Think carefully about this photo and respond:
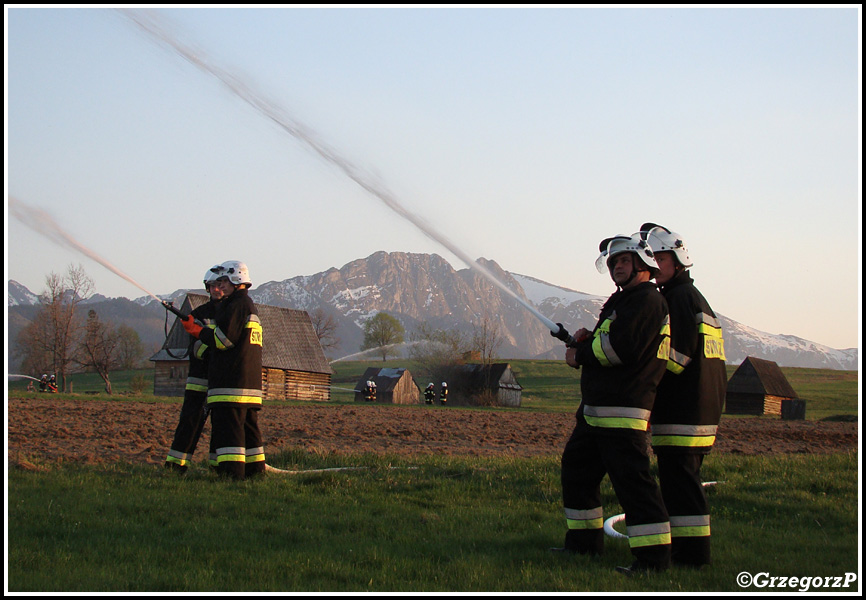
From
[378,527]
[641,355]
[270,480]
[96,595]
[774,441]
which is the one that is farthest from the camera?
[774,441]

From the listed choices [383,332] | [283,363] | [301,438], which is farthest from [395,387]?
[383,332]

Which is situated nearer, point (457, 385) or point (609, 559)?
point (609, 559)

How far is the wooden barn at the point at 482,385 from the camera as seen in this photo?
56.7 metres

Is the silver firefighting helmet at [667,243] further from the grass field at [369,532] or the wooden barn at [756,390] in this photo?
the wooden barn at [756,390]

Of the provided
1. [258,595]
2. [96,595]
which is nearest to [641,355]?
[258,595]

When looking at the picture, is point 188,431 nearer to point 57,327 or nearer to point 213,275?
point 213,275

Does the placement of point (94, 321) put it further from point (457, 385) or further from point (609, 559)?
point (609, 559)

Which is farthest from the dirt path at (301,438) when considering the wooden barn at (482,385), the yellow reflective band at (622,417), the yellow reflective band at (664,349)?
the wooden barn at (482,385)

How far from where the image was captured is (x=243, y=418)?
1034 centimetres

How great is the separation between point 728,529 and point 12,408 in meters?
22.4

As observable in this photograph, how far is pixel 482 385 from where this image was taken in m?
57.1

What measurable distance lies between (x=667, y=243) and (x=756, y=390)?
4896 cm

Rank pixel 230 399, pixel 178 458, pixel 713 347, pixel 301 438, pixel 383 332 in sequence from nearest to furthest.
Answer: pixel 713 347 < pixel 230 399 < pixel 178 458 < pixel 301 438 < pixel 383 332

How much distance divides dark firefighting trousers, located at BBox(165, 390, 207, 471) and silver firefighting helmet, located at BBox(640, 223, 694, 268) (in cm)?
673
